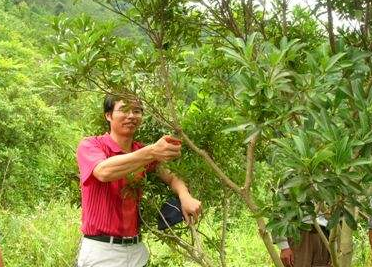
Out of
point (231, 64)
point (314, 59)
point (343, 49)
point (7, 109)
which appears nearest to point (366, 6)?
point (343, 49)

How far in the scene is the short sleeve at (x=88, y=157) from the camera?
2.25 meters

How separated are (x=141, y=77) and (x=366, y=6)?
869mm

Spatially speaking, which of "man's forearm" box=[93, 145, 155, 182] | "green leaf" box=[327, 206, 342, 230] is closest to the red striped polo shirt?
"man's forearm" box=[93, 145, 155, 182]

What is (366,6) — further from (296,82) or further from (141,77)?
(141,77)

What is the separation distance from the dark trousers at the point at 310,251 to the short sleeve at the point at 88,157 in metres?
1.22

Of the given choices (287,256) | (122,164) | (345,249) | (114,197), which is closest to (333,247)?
(345,249)

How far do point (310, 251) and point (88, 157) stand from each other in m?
1.35

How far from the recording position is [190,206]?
2.27m

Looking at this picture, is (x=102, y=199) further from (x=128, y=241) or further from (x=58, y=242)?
(x=58, y=242)

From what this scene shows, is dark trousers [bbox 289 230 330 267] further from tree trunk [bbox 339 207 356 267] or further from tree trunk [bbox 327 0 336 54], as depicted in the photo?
tree trunk [bbox 327 0 336 54]

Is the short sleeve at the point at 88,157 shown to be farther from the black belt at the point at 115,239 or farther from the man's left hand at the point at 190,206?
the man's left hand at the point at 190,206

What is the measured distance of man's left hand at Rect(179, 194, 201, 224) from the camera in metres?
2.26

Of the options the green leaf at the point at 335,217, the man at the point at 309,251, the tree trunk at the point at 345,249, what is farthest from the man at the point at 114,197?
the green leaf at the point at 335,217

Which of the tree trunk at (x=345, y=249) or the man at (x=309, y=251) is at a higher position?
the tree trunk at (x=345, y=249)
